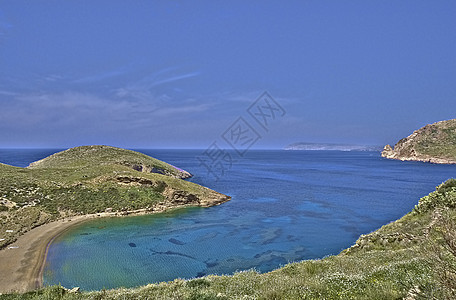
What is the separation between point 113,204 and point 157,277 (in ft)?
78.9

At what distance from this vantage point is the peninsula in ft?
72.6

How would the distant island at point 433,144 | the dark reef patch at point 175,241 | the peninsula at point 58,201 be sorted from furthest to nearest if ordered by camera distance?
the distant island at point 433,144, the dark reef patch at point 175,241, the peninsula at point 58,201

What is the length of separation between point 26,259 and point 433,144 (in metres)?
195

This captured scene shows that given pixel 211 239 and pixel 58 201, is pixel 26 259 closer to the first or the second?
pixel 58 201

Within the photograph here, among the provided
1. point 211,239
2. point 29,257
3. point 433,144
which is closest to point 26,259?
point 29,257

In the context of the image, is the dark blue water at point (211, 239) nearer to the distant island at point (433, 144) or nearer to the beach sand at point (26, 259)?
the beach sand at point (26, 259)

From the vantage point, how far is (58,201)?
36.8 m

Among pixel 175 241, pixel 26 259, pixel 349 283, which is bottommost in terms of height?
pixel 175 241

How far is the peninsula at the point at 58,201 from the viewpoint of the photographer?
22.1 meters

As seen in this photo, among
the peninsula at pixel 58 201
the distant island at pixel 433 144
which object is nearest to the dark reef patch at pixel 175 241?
the peninsula at pixel 58 201

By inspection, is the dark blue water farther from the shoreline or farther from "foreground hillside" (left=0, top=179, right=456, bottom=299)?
"foreground hillside" (left=0, top=179, right=456, bottom=299)

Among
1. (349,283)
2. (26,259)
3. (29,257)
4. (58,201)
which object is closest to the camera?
(349,283)

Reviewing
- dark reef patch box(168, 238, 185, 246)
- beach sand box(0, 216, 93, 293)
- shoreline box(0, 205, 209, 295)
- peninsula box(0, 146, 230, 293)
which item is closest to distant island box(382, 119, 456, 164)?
peninsula box(0, 146, 230, 293)

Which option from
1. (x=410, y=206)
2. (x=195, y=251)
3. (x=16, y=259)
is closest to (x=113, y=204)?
(x=16, y=259)
